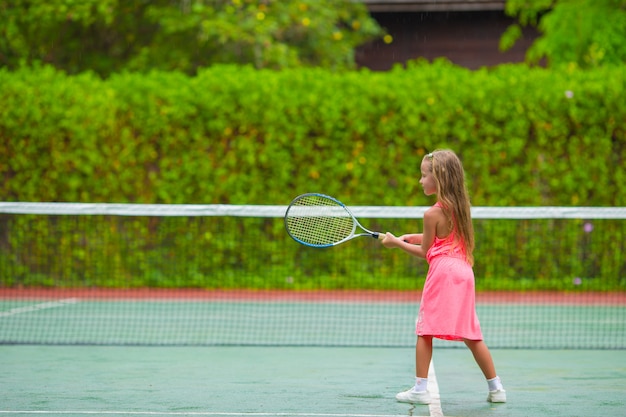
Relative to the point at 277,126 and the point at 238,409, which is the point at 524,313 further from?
the point at 238,409

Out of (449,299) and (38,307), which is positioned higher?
(449,299)

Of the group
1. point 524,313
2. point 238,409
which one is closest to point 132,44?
point 524,313

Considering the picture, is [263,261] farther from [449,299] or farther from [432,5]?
[432,5]

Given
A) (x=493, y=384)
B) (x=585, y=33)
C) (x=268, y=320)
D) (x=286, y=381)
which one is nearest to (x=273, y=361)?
(x=286, y=381)

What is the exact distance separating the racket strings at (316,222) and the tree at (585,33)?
973cm

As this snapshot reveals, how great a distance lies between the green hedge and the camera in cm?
1288

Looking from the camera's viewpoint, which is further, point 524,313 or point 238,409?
point 524,313

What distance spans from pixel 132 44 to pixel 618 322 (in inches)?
393

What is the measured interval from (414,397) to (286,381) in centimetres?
107

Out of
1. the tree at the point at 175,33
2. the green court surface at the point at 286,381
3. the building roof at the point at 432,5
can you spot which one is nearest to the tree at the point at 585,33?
the tree at the point at 175,33

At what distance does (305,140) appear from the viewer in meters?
13.0

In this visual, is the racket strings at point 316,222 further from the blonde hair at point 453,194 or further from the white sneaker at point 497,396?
the white sneaker at point 497,396

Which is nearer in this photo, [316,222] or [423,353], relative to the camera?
[423,353]

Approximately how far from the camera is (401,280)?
12773 mm
